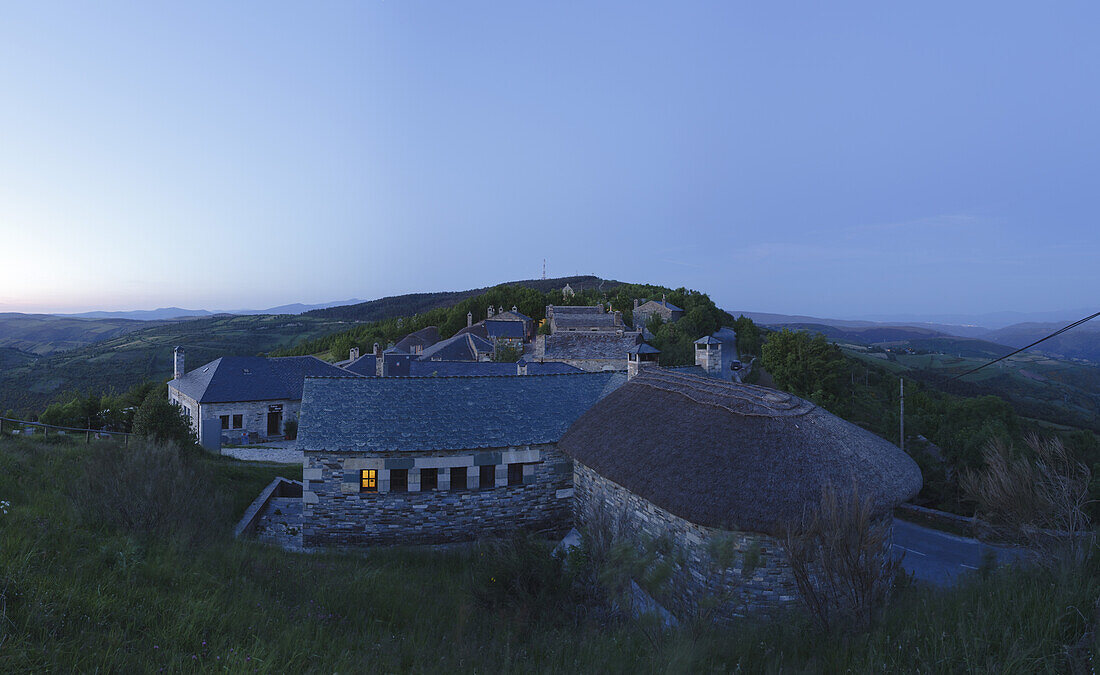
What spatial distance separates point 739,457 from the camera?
10.5m

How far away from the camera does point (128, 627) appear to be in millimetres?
4762

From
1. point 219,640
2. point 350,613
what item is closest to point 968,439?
point 350,613

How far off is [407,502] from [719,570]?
8.47 meters

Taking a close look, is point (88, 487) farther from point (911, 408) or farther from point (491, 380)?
point (911, 408)

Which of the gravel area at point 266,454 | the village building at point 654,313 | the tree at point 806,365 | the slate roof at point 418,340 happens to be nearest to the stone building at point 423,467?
the gravel area at point 266,454

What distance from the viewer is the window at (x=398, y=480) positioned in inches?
542

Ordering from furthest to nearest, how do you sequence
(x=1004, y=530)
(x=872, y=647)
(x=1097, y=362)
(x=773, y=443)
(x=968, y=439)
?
1. (x=1097, y=362)
2. (x=968, y=439)
3. (x=773, y=443)
4. (x=1004, y=530)
5. (x=872, y=647)

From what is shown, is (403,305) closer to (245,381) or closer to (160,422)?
(245,381)

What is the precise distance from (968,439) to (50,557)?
26088 mm

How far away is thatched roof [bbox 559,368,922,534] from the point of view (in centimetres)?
959

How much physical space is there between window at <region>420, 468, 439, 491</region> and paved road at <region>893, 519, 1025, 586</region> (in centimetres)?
1215

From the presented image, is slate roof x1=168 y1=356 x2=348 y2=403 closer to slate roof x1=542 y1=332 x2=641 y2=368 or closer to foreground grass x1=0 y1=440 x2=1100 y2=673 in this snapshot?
slate roof x1=542 y1=332 x2=641 y2=368

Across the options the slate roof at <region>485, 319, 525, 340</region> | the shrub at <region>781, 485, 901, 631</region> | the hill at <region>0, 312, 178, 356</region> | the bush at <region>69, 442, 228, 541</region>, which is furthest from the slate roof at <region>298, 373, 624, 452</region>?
the hill at <region>0, 312, 178, 356</region>

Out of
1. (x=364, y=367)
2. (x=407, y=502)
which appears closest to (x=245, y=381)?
(x=364, y=367)
